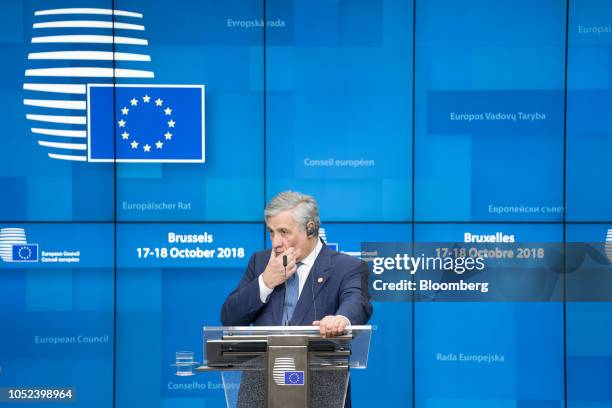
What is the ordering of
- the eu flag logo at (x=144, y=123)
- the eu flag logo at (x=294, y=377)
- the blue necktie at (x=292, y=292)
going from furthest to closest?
the eu flag logo at (x=144, y=123) < the blue necktie at (x=292, y=292) < the eu flag logo at (x=294, y=377)

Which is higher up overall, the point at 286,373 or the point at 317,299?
the point at 317,299

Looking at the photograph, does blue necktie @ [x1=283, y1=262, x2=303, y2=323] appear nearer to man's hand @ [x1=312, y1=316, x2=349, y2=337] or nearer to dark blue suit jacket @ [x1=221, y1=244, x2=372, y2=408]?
dark blue suit jacket @ [x1=221, y1=244, x2=372, y2=408]

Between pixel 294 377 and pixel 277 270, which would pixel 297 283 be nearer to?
pixel 277 270

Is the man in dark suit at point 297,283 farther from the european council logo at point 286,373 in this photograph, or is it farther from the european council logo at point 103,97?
the european council logo at point 103,97

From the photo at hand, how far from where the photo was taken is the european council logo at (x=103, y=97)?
5.38m

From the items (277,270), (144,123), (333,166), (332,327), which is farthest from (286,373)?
(144,123)

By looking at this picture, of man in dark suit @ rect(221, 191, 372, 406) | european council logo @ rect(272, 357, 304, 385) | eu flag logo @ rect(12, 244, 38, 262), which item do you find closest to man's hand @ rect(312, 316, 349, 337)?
european council logo @ rect(272, 357, 304, 385)

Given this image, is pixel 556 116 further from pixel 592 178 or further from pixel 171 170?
pixel 171 170

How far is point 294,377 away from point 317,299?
64 cm

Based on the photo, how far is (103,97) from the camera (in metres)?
5.38

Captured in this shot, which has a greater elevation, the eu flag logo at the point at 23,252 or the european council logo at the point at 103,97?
the european council logo at the point at 103,97

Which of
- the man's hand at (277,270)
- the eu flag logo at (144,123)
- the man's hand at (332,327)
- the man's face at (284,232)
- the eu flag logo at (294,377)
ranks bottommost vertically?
the eu flag logo at (294,377)

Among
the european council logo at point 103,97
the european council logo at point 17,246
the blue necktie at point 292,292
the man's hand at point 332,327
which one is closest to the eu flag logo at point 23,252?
the european council logo at point 17,246

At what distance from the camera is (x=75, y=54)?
5.40 meters
